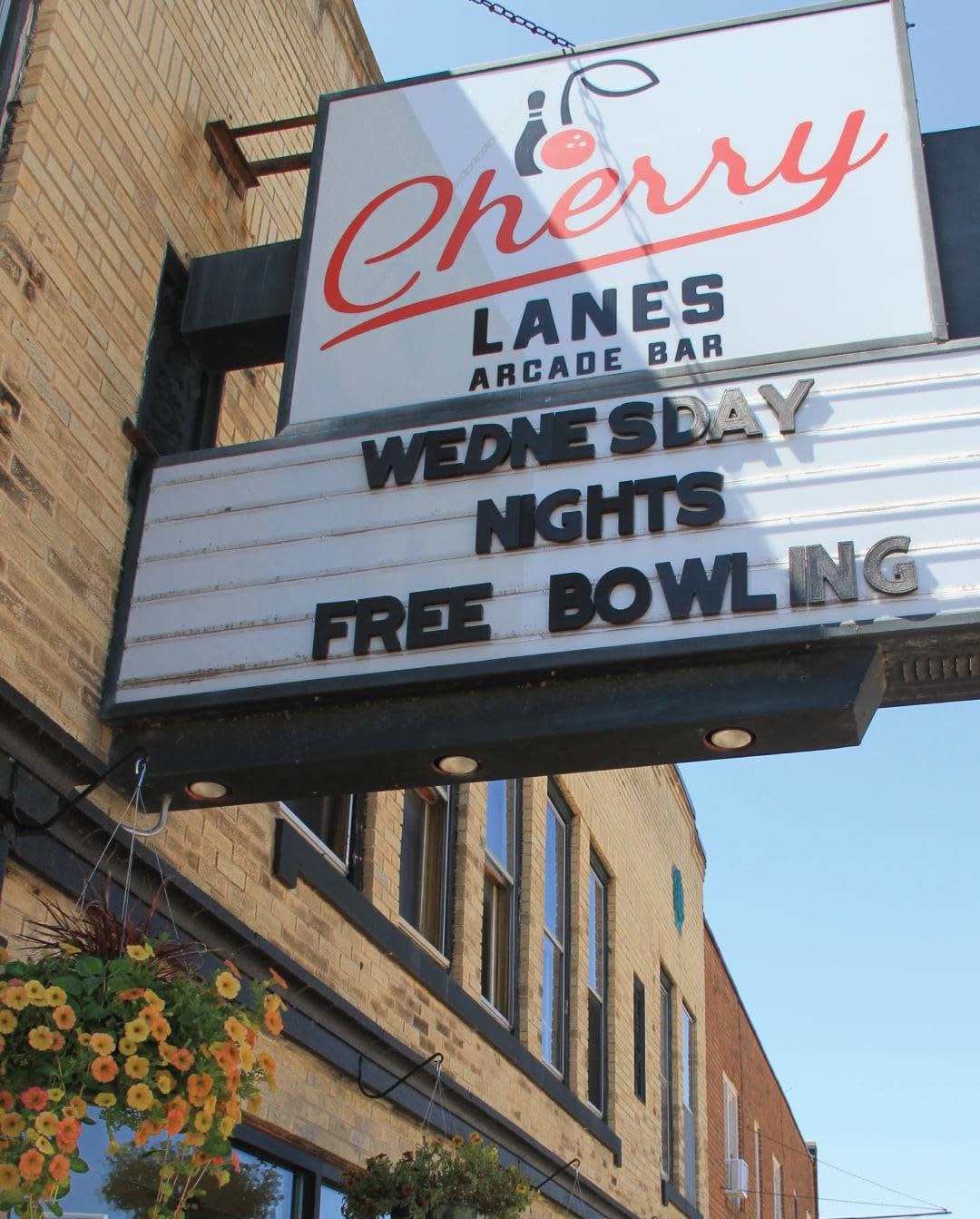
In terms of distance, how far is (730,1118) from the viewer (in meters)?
19.9

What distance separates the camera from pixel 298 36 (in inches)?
339

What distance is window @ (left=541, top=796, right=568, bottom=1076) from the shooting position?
11.7 metres

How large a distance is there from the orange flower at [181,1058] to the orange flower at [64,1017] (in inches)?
11.5

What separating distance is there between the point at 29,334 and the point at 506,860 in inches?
252

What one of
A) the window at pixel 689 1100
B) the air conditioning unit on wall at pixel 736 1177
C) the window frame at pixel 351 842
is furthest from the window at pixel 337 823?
the air conditioning unit on wall at pixel 736 1177

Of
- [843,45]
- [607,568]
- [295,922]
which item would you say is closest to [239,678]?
[607,568]

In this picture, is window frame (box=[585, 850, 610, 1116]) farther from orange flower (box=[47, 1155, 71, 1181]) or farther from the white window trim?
orange flower (box=[47, 1155, 71, 1181])

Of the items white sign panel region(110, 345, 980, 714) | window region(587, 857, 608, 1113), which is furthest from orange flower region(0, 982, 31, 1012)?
window region(587, 857, 608, 1113)

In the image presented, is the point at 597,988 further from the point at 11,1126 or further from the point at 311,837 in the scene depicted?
the point at 11,1126

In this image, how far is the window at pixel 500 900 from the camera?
34.6 feet

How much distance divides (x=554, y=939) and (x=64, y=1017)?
27.6 feet

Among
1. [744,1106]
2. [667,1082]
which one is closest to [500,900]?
[667,1082]

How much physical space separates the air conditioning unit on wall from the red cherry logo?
15134mm

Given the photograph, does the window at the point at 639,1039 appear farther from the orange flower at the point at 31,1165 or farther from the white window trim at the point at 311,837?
the orange flower at the point at 31,1165
